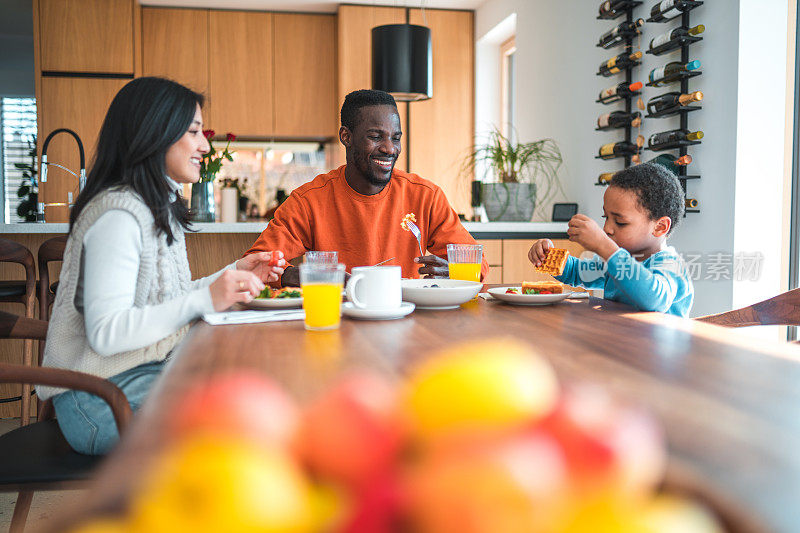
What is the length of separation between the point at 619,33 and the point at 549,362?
2796 millimetres

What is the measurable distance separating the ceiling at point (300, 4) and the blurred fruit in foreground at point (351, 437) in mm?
5423

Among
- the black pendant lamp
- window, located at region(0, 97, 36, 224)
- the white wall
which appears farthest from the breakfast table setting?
window, located at region(0, 97, 36, 224)

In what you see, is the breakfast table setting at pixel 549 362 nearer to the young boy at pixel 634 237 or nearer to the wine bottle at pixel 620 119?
the young boy at pixel 634 237

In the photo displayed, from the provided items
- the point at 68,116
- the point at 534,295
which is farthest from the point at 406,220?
the point at 68,116

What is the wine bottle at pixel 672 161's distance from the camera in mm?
2645

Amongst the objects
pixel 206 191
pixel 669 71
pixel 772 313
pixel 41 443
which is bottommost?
pixel 41 443

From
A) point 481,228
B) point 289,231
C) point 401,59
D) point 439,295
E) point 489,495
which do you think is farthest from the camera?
point 401,59

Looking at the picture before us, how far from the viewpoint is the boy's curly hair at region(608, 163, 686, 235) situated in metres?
1.80

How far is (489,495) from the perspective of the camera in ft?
0.76

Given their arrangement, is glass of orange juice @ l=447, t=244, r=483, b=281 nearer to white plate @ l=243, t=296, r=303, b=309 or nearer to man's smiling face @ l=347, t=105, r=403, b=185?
white plate @ l=243, t=296, r=303, b=309

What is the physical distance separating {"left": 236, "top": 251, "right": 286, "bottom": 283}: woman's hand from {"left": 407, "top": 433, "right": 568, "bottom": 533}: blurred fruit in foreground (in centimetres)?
125

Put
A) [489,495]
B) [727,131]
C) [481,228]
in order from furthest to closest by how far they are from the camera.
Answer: [481,228] < [727,131] < [489,495]

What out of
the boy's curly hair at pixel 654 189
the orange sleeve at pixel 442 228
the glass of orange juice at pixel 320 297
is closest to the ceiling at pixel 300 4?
the orange sleeve at pixel 442 228

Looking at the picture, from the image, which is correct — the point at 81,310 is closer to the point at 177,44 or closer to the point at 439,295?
the point at 439,295
